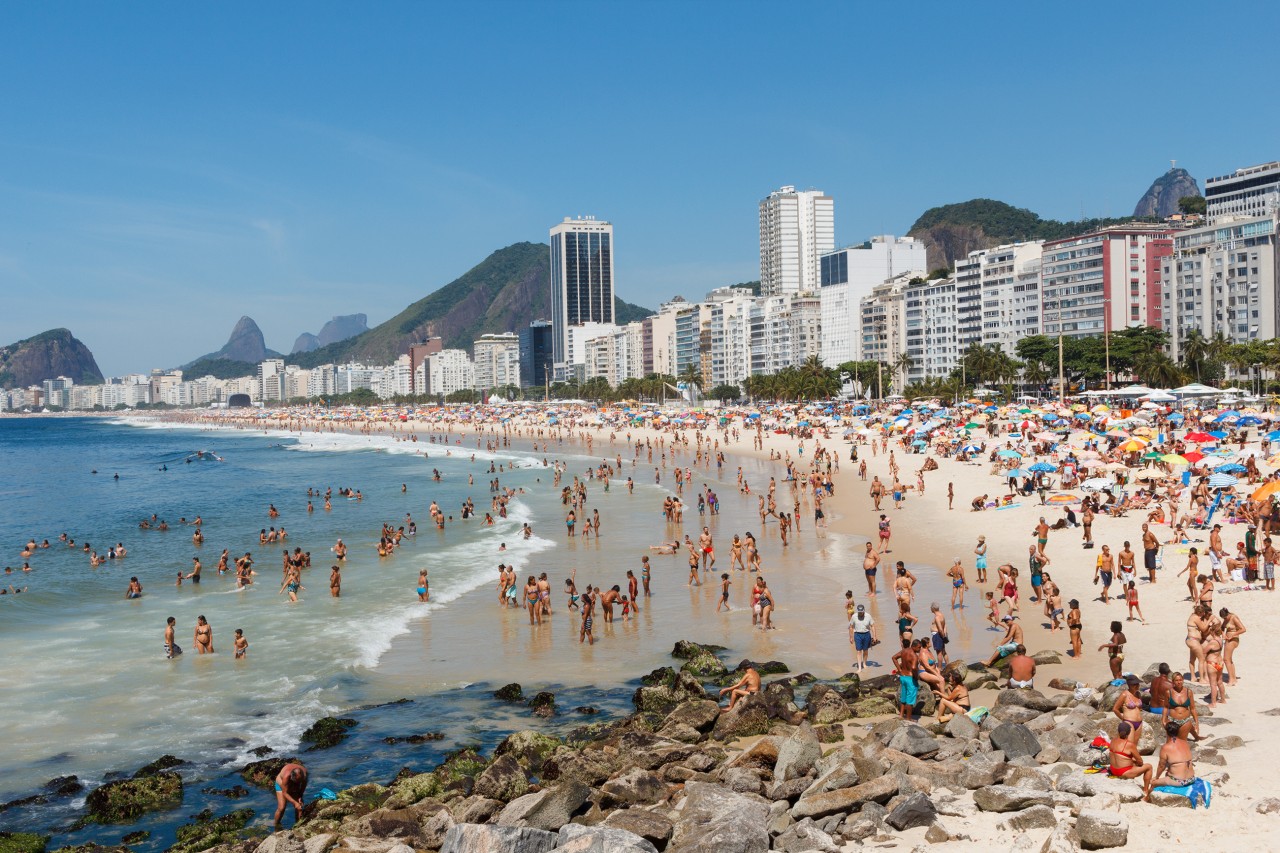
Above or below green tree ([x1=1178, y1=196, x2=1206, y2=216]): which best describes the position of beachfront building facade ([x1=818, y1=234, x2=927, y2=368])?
below

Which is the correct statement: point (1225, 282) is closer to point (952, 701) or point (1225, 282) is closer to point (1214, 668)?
point (1214, 668)

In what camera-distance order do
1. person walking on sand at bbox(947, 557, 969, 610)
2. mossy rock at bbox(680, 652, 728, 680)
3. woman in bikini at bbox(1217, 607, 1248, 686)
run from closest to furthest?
1. woman in bikini at bbox(1217, 607, 1248, 686)
2. mossy rock at bbox(680, 652, 728, 680)
3. person walking on sand at bbox(947, 557, 969, 610)

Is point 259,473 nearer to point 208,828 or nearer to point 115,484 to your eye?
point 115,484

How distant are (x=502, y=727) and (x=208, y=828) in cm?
411

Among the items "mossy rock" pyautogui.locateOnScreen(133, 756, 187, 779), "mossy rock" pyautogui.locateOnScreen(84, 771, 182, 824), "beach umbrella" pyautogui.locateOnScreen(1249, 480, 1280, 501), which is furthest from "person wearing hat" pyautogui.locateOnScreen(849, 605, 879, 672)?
"beach umbrella" pyautogui.locateOnScreen(1249, 480, 1280, 501)

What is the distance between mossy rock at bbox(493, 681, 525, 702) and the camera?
1490 cm

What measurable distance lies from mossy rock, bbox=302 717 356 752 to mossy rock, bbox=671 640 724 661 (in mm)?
5459

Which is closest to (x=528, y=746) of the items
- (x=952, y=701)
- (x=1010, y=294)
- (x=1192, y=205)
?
(x=952, y=701)

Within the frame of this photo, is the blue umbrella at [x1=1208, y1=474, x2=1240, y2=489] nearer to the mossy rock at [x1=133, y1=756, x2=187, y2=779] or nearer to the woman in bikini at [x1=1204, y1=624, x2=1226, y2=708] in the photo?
the woman in bikini at [x1=1204, y1=624, x2=1226, y2=708]

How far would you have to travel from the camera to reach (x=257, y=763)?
489 inches

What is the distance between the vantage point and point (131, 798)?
11.5 m

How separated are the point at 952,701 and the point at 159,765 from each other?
33.3ft

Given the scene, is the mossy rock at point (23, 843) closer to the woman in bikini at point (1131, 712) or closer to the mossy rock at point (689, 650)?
the mossy rock at point (689, 650)

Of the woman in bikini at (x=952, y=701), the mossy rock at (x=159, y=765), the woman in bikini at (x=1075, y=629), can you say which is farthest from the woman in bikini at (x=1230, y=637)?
the mossy rock at (x=159, y=765)
